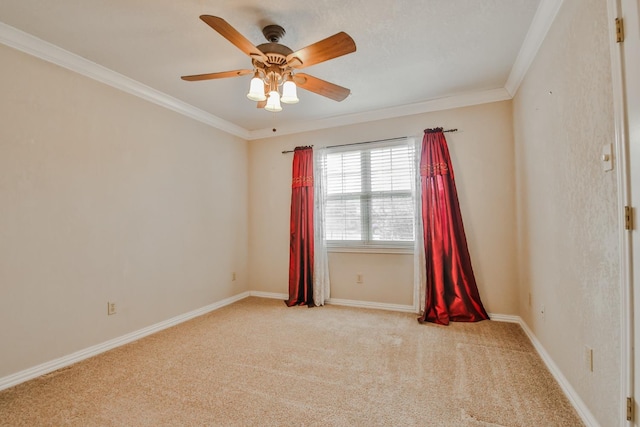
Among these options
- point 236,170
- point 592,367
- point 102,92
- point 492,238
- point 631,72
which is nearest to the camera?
point 631,72

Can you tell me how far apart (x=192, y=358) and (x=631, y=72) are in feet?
10.3

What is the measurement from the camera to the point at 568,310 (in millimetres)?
1862

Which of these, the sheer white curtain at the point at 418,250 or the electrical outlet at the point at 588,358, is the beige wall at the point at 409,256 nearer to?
the sheer white curtain at the point at 418,250

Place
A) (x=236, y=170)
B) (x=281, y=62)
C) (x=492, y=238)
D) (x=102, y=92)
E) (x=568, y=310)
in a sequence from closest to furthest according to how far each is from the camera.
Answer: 1. (x=568, y=310)
2. (x=281, y=62)
3. (x=102, y=92)
4. (x=492, y=238)
5. (x=236, y=170)

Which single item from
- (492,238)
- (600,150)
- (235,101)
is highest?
(235,101)

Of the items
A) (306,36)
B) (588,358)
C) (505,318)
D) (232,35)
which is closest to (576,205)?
(588,358)

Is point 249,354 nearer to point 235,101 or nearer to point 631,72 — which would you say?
point 235,101

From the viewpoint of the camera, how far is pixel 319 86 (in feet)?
7.52

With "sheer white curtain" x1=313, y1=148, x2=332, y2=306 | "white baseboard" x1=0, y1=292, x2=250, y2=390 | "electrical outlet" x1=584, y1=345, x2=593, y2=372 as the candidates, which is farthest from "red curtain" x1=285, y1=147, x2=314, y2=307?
"electrical outlet" x1=584, y1=345, x2=593, y2=372

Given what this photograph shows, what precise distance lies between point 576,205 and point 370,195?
91.4 inches

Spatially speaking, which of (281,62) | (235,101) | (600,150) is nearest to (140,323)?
(235,101)

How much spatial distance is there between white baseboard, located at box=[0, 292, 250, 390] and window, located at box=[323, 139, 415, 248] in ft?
6.59

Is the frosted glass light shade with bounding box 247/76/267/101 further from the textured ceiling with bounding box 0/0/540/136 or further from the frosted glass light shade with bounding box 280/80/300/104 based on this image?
the textured ceiling with bounding box 0/0/540/136

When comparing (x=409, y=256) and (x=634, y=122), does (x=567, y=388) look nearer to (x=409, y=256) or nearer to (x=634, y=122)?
(x=634, y=122)
